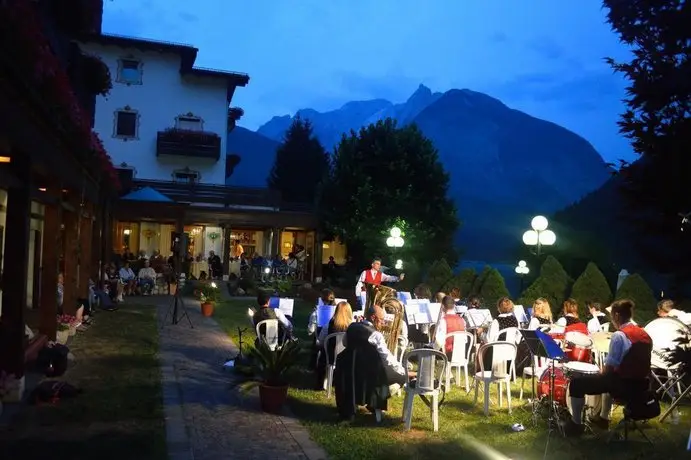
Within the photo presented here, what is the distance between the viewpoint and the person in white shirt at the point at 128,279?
2091 cm

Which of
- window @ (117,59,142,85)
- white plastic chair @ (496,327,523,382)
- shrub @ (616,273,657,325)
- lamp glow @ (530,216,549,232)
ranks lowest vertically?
white plastic chair @ (496,327,523,382)

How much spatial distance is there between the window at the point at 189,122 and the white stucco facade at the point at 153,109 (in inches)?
7.0

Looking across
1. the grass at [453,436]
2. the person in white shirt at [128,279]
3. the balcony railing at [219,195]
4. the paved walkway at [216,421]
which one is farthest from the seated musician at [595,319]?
the balcony railing at [219,195]

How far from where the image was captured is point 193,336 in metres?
12.9

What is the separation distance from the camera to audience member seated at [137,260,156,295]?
859 inches

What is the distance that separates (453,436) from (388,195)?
870 inches

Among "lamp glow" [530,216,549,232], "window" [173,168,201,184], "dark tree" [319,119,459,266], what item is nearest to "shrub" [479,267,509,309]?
"lamp glow" [530,216,549,232]

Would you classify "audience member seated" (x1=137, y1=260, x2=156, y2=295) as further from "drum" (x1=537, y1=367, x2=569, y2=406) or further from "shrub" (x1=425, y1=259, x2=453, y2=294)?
"drum" (x1=537, y1=367, x2=569, y2=406)

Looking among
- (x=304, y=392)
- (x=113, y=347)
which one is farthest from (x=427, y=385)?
(x=113, y=347)

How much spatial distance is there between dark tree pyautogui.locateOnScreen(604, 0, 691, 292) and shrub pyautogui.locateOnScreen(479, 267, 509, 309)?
10826 mm

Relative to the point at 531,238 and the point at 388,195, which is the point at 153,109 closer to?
the point at 388,195

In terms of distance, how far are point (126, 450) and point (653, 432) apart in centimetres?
577

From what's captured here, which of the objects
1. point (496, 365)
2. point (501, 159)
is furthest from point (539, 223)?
point (501, 159)

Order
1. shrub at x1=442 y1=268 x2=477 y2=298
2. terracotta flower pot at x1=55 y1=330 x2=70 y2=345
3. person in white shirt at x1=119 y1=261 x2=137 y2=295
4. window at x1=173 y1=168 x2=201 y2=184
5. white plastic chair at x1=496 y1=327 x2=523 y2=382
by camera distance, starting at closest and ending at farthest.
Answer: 1. white plastic chair at x1=496 y1=327 x2=523 y2=382
2. terracotta flower pot at x1=55 y1=330 x2=70 y2=345
3. shrub at x1=442 y1=268 x2=477 y2=298
4. person in white shirt at x1=119 y1=261 x2=137 y2=295
5. window at x1=173 y1=168 x2=201 y2=184
